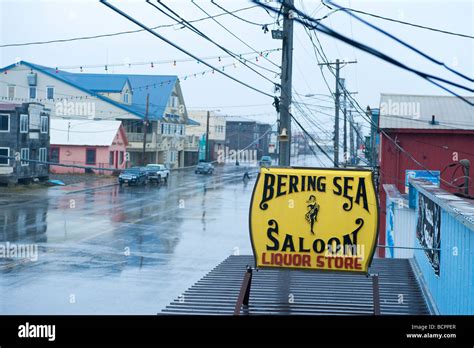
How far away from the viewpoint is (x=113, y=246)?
23.9m

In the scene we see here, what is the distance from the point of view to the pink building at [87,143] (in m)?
56.5

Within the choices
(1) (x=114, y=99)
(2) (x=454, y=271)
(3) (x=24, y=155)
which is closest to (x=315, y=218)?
(2) (x=454, y=271)

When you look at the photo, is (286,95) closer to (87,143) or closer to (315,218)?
(315,218)

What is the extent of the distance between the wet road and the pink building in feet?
41.9

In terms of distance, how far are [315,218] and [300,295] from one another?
2.06m

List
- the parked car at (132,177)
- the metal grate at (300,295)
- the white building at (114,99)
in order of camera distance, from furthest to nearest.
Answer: the white building at (114,99)
the parked car at (132,177)
the metal grate at (300,295)

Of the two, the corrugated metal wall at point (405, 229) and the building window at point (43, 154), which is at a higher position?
the building window at point (43, 154)

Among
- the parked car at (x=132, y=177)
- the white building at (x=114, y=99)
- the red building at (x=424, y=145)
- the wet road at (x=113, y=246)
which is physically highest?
the white building at (x=114, y=99)

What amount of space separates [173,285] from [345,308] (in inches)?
406

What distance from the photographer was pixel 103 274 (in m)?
19.2

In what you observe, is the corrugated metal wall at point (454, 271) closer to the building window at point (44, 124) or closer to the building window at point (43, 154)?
the building window at point (43, 154)

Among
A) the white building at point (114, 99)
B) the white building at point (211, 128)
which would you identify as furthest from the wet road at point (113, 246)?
the white building at point (211, 128)

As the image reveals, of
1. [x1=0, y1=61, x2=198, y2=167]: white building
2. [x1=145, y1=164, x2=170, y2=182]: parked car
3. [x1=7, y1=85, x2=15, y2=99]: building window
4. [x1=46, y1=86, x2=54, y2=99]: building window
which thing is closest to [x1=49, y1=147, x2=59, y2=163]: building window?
[x1=0, y1=61, x2=198, y2=167]: white building

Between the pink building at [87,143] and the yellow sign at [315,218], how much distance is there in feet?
163
